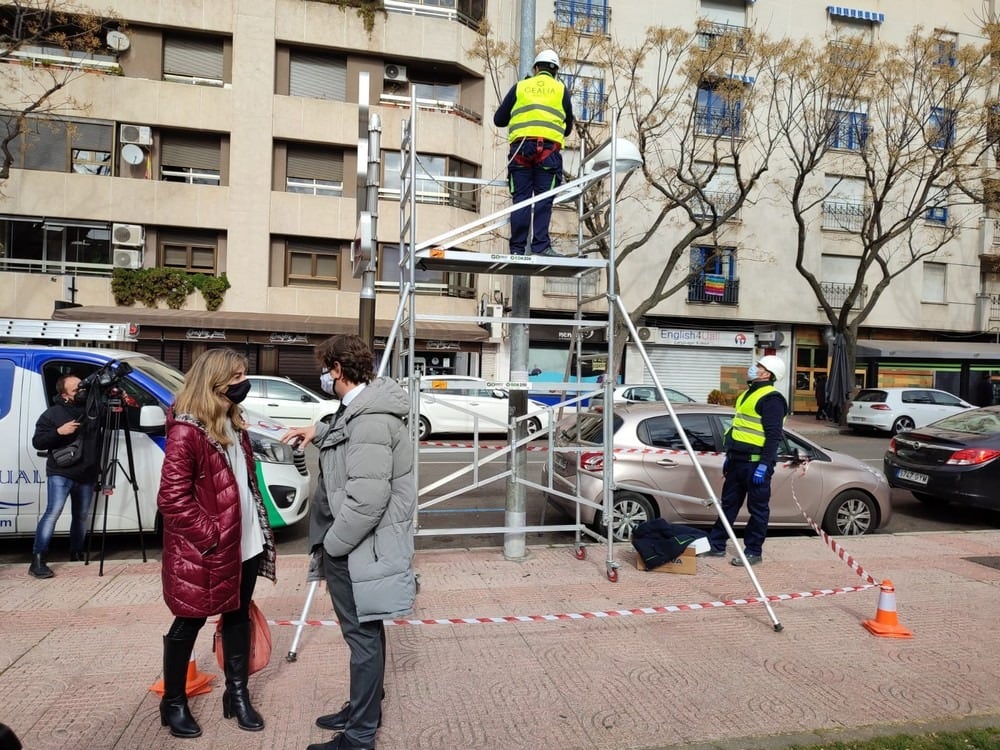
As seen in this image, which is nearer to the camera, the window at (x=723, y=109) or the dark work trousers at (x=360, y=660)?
the dark work trousers at (x=360, y=660)

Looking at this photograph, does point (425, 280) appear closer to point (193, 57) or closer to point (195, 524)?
point (193, 57)

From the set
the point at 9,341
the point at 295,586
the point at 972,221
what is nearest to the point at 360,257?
the point at 295,586

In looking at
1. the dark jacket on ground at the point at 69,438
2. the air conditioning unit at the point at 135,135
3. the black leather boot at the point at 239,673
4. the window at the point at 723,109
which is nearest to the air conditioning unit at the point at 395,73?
the air conditioning unit at the point at 135,135

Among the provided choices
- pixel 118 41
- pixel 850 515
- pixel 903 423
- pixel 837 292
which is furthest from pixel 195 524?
pixel 837 292

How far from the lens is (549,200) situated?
19.2 ft

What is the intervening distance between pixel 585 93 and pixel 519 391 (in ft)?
50.6

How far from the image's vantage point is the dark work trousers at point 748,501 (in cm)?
615

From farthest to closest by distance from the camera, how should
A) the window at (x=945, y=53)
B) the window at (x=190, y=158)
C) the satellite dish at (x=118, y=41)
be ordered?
the window at (x=190, y=158) < the satellite dish at (x=118, y=41) < the window at (x=945, y=53)

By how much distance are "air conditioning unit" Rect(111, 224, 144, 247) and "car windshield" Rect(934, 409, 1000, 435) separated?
67.4ft

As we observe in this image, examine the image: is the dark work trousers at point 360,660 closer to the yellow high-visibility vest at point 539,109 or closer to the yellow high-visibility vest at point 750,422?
the yellow high-visibility vest at point 539,109

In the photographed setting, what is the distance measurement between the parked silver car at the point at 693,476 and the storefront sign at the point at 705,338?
18802 millimetres

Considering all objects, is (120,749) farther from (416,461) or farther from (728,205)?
(728,205)

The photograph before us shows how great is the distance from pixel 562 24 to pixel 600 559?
870 inches

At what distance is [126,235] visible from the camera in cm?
2103
